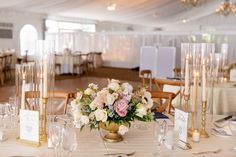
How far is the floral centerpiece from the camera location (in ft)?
5.75

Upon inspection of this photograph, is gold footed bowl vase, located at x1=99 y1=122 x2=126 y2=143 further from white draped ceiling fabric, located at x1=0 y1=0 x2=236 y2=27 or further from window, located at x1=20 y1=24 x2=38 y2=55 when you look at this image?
window, located at x1=20 y1=24 x2=38 y2=55

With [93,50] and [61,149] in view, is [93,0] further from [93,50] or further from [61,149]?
[61,149]

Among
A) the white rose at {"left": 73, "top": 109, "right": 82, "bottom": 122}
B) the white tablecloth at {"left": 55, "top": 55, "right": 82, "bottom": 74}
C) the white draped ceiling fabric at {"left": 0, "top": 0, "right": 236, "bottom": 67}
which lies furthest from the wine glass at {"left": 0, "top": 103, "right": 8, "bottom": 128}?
the white tablecloth at {"left": 55, "top": 55, "right": 82, "bottom": 74}

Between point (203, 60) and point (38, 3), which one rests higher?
point (38, 3)

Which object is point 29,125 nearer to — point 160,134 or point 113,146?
point 113,146

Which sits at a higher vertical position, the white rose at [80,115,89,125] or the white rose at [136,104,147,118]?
the white rose at [136,104,147,118]

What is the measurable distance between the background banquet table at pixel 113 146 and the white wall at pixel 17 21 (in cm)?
1263

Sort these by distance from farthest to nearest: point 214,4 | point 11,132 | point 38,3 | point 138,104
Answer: point 214,4
point 38,3
point 11,132
point 138,104

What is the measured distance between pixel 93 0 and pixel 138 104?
1152 cm

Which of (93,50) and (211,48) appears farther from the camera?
(93,50)

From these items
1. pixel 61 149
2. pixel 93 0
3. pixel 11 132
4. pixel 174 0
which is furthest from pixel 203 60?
pixel 174 0

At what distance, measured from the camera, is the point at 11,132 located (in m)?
2.05

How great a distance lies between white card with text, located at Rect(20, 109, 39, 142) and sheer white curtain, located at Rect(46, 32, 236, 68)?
10.2 meters

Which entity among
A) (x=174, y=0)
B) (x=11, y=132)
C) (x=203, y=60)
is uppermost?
(x=174, y=0)
